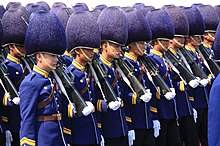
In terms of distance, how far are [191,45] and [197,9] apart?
1.96 feet

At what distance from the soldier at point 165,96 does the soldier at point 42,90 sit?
1775mm

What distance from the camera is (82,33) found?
5336 mm

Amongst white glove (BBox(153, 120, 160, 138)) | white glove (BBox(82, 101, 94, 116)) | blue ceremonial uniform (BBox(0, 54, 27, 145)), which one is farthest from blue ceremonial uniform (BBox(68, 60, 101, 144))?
white glove (BBox(153, 120, 160, 138))

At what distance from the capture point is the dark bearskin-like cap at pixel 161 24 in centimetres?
660

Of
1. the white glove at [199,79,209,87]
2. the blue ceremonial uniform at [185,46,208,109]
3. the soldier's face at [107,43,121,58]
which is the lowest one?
the blue ceremonial uniform at [185,46,208,109]

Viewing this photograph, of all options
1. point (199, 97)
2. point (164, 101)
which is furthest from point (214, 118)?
point (199, 97)

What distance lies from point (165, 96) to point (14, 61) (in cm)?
172

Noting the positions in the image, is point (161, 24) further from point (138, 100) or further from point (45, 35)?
point (45, 35)

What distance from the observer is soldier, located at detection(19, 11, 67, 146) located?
4.39m

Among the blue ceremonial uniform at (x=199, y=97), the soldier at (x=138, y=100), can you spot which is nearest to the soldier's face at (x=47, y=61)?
the soldier at (x=138, y=100)

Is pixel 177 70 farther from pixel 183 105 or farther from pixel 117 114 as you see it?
pixel 117 114

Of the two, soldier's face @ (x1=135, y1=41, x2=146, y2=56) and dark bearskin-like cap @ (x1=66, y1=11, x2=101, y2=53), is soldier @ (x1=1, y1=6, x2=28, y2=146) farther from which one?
soldier's face @ (x1=135, y1=41, x2=146, y2=56)

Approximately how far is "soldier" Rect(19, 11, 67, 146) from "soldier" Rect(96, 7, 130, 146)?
0.84 m

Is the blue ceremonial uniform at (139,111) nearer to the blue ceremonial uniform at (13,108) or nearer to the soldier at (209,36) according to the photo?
the blue ceremonial uniform at (13,108)
